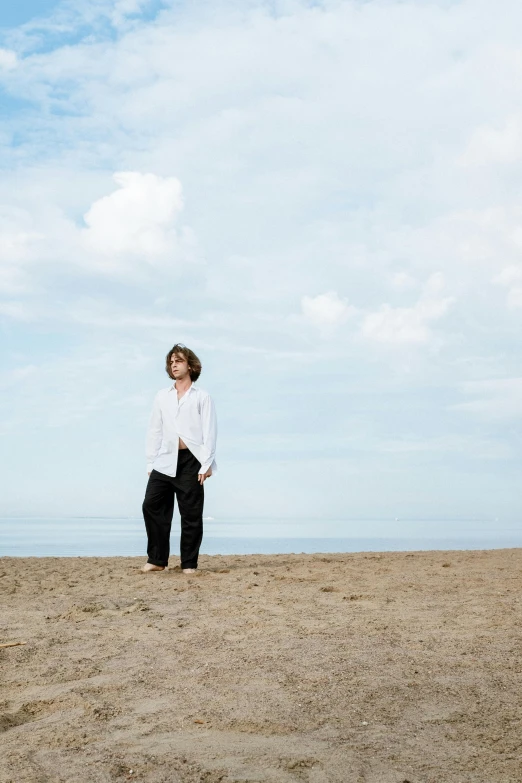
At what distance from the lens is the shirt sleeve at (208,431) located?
24.8 feet

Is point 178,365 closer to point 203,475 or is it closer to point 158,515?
point 203,475

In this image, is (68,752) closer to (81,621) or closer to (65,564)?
(81,621)

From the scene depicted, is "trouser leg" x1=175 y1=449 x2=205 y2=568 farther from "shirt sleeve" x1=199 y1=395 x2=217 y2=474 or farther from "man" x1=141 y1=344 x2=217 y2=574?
"shirt sleeve" x1=199 y1=395 x2=217 y2=474

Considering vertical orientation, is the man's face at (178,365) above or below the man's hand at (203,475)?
above

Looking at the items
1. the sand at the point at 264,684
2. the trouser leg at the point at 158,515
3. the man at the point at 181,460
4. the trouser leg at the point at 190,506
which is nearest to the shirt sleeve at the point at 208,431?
the man at the point at 181,460

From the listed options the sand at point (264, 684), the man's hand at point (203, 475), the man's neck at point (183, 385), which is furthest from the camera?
the man's neck at point (183, 385)

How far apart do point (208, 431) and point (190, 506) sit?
2.54ft

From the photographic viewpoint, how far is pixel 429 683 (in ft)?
11.1

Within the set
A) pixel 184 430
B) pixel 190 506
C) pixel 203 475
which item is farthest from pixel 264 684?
pixel 184 430

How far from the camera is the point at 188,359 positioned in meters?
7.80

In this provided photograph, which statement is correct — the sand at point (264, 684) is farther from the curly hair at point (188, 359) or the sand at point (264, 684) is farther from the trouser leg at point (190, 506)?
the curly hair at point (188, 359)

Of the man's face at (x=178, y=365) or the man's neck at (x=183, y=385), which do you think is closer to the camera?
the man's face at (x=178, y=365)

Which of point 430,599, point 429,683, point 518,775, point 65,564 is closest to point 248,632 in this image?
point 429,683

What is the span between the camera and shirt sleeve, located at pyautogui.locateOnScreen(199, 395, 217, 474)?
7574 millimetres
